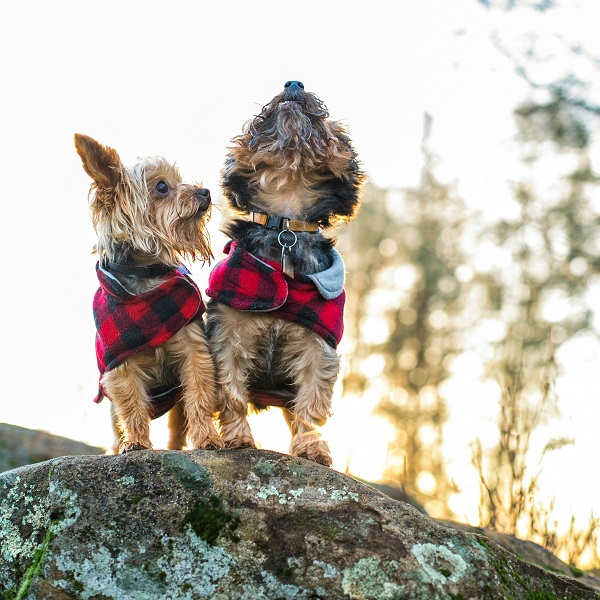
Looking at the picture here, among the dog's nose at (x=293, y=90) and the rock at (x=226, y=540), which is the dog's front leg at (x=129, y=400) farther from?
the dog's nose at (x=293, y=90)

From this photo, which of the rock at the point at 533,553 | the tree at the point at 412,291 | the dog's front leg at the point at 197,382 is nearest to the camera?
the dog's front leg at the point at 197,382

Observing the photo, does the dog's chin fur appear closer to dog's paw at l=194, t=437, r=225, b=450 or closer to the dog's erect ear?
the dog's erect ear

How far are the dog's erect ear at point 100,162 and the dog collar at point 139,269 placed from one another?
549 mm

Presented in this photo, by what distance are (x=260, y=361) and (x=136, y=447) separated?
1039mm

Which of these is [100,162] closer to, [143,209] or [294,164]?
[143,209]

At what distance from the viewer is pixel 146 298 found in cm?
550

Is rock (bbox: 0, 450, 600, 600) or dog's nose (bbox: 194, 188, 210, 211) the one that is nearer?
rock (bbox: 0, 450, 600, 600)

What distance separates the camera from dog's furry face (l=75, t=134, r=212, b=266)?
5.65m

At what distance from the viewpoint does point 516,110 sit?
1426 centimetres

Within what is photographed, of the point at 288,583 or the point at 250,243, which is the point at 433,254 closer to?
the point at 250,243

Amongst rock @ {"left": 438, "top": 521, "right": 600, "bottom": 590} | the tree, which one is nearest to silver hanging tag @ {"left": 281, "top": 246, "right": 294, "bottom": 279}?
rock @ {"left": 438, "top": 521, "right": 600, "bottom": 590}

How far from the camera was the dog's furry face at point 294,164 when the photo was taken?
585 cm

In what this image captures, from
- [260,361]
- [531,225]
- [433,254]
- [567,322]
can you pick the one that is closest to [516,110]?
[531,225]

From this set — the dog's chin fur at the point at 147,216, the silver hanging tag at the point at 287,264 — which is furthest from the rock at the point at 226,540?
the dog's chin fur at the point at 147,216
